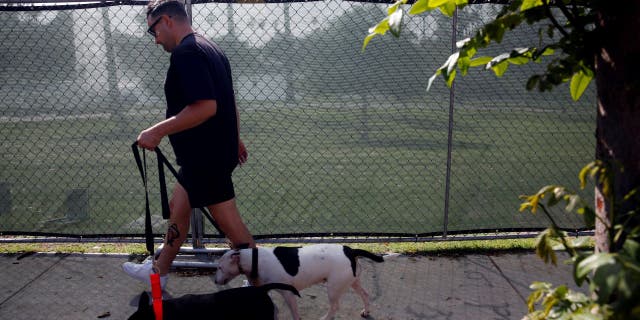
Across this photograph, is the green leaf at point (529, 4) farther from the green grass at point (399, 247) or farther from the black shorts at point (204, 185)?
the green grass at point (399, 247)

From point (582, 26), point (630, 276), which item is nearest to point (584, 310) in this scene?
point (630, 276)

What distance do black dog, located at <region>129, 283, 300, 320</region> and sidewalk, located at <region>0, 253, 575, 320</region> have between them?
712 millimetres

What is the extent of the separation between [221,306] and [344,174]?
5028 mm

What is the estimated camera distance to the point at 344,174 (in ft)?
25.7

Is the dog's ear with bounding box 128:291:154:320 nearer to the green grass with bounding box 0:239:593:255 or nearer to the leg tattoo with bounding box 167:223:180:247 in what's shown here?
the leg tattoo with bounding box 167:223:180:247

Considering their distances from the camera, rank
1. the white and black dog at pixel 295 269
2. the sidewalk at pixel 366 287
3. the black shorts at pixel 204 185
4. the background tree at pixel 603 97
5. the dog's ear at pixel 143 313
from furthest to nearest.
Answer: the sidewalk at pixel 366 287
the black shorts at pixel 204 185
the white and black dog at pixel 295 269
the dog's ear at pixel 143 313
the background tree at pixel 603 97

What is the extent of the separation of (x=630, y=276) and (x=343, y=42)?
3.71m

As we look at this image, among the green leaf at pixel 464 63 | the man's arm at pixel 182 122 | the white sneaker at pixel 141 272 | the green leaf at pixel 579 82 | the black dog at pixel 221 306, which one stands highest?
the green leaf at pixel 464 63

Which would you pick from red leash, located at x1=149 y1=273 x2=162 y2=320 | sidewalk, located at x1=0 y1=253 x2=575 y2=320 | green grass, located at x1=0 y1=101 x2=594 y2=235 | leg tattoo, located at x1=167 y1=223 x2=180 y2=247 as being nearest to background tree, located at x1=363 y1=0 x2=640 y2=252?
red leash, located at x1=149 y1=273 x2=162 y2=320

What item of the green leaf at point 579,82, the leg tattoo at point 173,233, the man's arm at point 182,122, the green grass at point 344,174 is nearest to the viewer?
the green leaf at point 579,82

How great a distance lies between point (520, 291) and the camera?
152 inches

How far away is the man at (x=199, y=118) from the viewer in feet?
10.7

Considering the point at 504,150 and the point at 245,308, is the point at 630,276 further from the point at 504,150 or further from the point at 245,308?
the point at 504,150

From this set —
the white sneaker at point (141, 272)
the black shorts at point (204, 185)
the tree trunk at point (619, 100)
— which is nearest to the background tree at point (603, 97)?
the tree trunk at point (619, 100)
